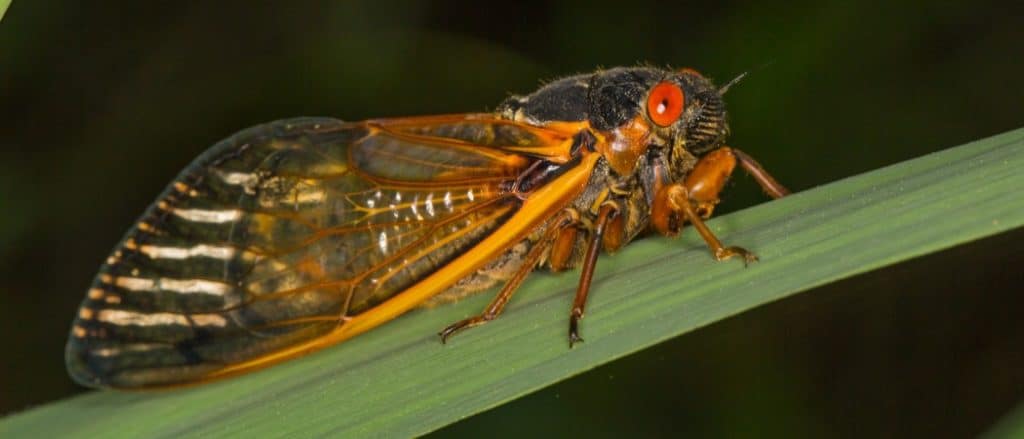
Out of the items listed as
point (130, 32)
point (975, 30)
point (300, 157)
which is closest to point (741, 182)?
point (975, 30)

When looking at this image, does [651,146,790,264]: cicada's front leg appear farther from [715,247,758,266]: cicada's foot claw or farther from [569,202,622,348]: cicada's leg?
[715,247,758,266]: cicada's foot claw

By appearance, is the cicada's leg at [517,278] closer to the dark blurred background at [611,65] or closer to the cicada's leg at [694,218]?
the cicada's leg at [694,218]

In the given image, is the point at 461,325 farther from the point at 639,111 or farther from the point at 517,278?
the point at 639,111

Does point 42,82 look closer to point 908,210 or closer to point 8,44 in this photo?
point 8,44

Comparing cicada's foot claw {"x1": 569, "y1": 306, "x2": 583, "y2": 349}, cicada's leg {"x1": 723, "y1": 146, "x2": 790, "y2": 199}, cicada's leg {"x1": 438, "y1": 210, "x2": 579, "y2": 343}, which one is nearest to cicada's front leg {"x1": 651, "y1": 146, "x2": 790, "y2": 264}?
cicada's leg {"x1": 723, "y1": 146, "x2": 790, "y2": 199}

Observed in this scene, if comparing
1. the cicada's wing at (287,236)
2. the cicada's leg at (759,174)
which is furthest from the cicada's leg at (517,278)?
the cicada's leg at (759,174)
